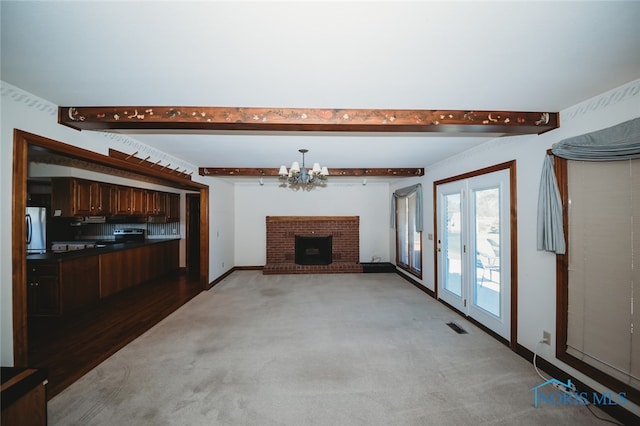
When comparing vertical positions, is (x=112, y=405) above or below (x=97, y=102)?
below

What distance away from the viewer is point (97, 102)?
75.6 inches

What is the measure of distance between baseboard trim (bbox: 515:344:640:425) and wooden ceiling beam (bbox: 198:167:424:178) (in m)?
3.13

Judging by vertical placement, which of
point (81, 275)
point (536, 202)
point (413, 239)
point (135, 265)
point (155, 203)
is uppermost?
point (155, 203)

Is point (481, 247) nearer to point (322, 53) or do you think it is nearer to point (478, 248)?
point (478, 248)

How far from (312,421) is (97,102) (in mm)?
2982

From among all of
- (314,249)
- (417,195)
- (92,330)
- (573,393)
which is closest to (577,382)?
(573,393)

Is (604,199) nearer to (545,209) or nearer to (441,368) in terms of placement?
(545,209)

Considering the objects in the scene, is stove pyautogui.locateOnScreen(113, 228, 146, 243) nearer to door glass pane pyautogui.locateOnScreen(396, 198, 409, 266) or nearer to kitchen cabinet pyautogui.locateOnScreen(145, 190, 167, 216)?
kitchen cabinet pyautogui.locateOnScreen(145, 190, 167, 216)

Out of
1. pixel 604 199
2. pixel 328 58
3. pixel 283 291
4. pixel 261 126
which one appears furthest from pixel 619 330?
pixel 283 291

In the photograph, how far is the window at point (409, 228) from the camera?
488 cm

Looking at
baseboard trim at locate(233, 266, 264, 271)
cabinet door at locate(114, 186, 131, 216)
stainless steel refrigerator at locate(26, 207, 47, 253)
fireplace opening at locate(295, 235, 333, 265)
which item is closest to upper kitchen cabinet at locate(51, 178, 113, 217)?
cabinet door at locate(114, 186, 131, 216)

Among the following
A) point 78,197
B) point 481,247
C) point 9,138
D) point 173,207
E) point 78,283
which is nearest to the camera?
point 9,138

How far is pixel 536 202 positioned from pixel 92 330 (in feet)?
17.9

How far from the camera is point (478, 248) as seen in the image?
327cm
